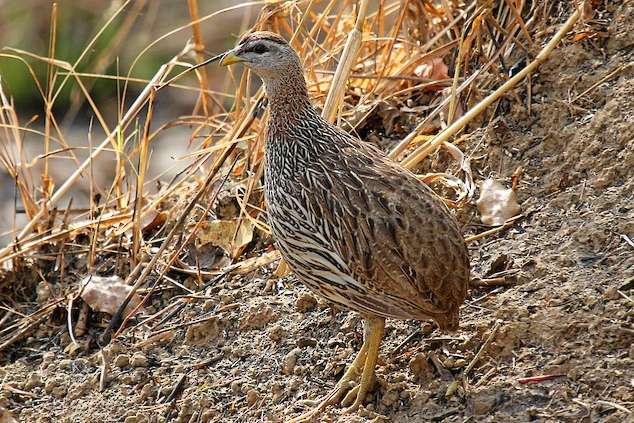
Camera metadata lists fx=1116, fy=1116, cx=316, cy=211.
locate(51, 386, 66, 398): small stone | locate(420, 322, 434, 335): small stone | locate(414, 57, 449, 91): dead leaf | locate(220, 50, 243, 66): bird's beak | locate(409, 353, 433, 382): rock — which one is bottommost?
locate(51, 386, 66, 398): small stone

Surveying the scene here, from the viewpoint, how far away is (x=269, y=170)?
15.1 feet

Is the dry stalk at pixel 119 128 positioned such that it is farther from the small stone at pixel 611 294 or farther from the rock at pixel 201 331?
the small stone at pixel 611 294

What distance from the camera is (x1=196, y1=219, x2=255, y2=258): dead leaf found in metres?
5.34

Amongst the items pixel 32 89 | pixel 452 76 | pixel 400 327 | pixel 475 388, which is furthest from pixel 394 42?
pixel 32 89

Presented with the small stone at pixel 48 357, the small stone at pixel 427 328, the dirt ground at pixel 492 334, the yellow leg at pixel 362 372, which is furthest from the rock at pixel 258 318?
the small stone at pixel 48 357

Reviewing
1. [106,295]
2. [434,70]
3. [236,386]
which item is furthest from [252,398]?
[434,70]

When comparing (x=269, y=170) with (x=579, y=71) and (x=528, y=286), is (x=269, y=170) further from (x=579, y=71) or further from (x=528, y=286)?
(x=579, y=71)

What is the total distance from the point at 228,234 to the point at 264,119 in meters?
0.61

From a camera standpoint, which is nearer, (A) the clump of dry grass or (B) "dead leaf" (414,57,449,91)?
(A) the clump of dry grass

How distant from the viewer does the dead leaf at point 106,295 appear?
5258mm

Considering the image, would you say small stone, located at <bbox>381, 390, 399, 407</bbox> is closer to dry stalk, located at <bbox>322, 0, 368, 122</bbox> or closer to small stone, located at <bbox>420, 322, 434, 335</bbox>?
small stone, located at <bbox>420, 322, 434, 335</bbox>

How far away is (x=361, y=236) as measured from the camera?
4.27 meters

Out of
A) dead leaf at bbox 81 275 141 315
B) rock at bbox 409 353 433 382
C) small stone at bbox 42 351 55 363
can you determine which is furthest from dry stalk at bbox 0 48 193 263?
rock at bbox 409 353 433 382

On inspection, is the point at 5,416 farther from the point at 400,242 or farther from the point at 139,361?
the point at 400,242
